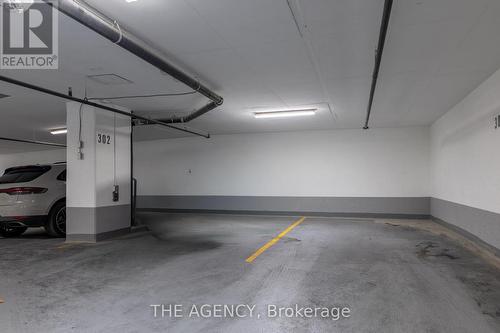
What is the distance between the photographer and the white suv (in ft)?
20.2

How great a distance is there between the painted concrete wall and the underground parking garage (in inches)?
2.0

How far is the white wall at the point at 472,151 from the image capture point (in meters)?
4.97

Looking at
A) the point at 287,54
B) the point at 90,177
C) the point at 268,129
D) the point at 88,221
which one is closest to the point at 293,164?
the point at 268,129

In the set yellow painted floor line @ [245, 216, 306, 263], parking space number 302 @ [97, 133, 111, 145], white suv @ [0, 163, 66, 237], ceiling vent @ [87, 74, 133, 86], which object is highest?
ceiling vent @ [87, 74, 133, 86]

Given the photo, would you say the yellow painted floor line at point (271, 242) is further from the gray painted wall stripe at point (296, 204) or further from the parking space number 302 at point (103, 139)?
the parking space number 302 at point (103, 139)

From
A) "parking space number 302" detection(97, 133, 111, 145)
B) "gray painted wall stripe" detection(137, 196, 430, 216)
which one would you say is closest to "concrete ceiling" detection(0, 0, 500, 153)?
"parking space number 302" detection(97, 133, 111, 145)

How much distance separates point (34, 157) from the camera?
567 inches

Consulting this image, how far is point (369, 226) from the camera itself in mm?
7984

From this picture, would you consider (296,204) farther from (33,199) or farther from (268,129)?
(33,199)

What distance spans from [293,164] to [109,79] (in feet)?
22.1

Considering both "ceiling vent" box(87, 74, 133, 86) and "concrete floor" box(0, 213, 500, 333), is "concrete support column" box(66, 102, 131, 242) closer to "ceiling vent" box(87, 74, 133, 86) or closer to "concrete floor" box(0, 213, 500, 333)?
"concrete floor" box(0, 213, 500, 333)

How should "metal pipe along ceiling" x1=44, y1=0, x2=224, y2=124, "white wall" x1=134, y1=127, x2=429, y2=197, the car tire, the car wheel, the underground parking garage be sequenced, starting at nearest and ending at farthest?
"metal pipe along ceiling" x1=44, y1=0, x2=224, y2=124 → the underground parking garage → the car tire → the car wheel → "white wall" x1=134, y1=127, x2=429, y2=197

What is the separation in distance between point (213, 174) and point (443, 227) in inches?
281

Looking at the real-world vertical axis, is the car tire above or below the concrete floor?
above
